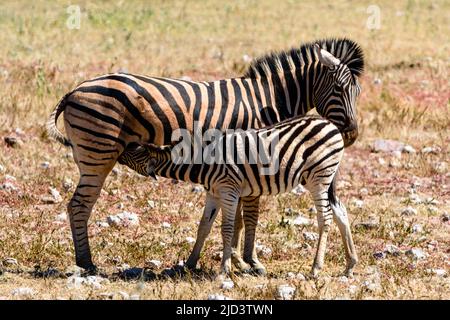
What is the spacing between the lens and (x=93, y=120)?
9.38 meters

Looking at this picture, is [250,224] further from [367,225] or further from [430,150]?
[430,150]

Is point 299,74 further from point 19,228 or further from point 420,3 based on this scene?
point 420,3

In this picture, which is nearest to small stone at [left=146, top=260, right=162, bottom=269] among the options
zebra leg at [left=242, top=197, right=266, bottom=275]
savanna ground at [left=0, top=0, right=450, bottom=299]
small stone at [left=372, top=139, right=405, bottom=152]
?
savanna ground at [left=0, top=0, right=450, bottom=299]

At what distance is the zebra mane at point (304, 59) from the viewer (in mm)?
10211

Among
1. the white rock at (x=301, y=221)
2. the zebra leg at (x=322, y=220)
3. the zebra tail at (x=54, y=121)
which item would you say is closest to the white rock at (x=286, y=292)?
the zebra leg at (x=322, y=220)

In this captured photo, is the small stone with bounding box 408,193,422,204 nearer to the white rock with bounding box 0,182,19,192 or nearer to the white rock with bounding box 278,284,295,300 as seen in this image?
the white rock with bounding box 278,284,295,300

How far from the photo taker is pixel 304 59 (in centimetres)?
1027

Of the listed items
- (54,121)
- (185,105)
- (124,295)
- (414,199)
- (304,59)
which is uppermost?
(304,59)

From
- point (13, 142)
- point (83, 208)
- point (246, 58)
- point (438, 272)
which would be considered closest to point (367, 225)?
point (438, 272)

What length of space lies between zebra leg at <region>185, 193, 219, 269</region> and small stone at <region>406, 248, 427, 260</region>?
7.06ft

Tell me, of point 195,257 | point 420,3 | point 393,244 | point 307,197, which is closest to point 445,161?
point 307,197

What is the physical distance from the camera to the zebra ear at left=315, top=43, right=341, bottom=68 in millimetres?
9945

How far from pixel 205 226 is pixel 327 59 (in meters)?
2.23
